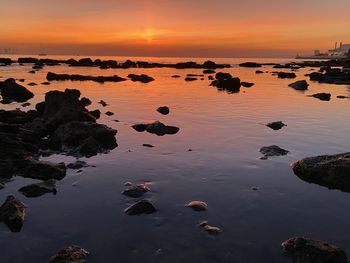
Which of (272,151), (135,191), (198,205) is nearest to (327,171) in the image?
(272,151)

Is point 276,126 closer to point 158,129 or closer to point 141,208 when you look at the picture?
point 158,129

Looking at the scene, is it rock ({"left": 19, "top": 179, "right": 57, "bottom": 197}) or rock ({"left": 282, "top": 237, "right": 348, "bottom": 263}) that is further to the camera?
rock ({"left": 19, "top": 179, "right": 57, "bottom": 197})

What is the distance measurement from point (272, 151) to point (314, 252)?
952 centimetres

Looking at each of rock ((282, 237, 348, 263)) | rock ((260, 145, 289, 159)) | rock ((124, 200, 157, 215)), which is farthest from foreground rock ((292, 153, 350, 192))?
rock ((124, 200, 157, 215))

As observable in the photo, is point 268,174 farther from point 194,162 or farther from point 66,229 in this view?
point 66,229

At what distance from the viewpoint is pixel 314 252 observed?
26.6ft

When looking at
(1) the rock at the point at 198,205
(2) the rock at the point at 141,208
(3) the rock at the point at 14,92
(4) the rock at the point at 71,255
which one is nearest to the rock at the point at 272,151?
(1) the rock at the point at 198,205

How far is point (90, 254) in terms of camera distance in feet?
28.0

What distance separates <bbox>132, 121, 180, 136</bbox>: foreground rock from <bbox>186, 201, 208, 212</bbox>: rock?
1066 cm

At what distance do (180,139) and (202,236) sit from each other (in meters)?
11.3

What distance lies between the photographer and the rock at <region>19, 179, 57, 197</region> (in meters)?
12.1

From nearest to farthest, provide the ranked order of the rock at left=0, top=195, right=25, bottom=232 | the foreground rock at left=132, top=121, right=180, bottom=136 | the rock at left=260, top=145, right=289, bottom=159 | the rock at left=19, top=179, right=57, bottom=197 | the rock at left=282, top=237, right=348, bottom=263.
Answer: the rock at left=282, top=237, right=348, bottom=263 → the rock at left=0, top=195, right=25, bottom=232 → the rock at left=19, top=179, right=57, bottom=197 → the rock at left=260, top=145, right=289, bottom=159 → the foreground rock at left=132, top=121, right=180, bottom=136

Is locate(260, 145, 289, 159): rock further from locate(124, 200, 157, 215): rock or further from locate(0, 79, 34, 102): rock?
locate(0, 79, 34, 102): rock

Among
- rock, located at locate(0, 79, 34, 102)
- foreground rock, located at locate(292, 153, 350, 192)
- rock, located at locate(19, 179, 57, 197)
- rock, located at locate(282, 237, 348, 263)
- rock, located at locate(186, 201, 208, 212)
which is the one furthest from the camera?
rock, located at locate(0, 79, 34, 102)
